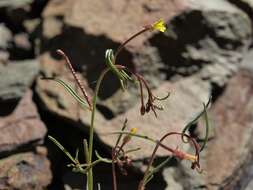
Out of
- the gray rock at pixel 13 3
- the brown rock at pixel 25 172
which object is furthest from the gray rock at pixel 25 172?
the gray rock at pixel 13 3

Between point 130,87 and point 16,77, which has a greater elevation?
point 130,87

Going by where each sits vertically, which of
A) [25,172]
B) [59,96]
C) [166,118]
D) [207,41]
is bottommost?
[25,172]

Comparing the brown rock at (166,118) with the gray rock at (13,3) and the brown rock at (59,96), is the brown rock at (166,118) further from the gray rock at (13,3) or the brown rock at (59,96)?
the gray rock at (13,3)

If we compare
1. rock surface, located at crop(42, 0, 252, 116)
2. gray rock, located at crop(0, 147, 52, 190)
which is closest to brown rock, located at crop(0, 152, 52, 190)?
gray rock, located at crop(0, 147, 52, 190)

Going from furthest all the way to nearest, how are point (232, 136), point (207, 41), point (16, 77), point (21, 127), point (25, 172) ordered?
point (207, 41), point (232, 136), point (16, 77), point (21, 127), point (25, 172)

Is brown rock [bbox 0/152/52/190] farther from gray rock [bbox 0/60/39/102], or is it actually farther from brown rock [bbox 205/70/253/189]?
brown rock [bbox 205/70/253/189]

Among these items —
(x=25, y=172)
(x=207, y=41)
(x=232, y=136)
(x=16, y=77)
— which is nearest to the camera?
(x=25, y=172)

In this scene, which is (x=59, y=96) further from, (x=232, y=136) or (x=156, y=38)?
(x=232, y=136)

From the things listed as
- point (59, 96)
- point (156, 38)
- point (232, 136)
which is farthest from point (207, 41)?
point (59, 96)
